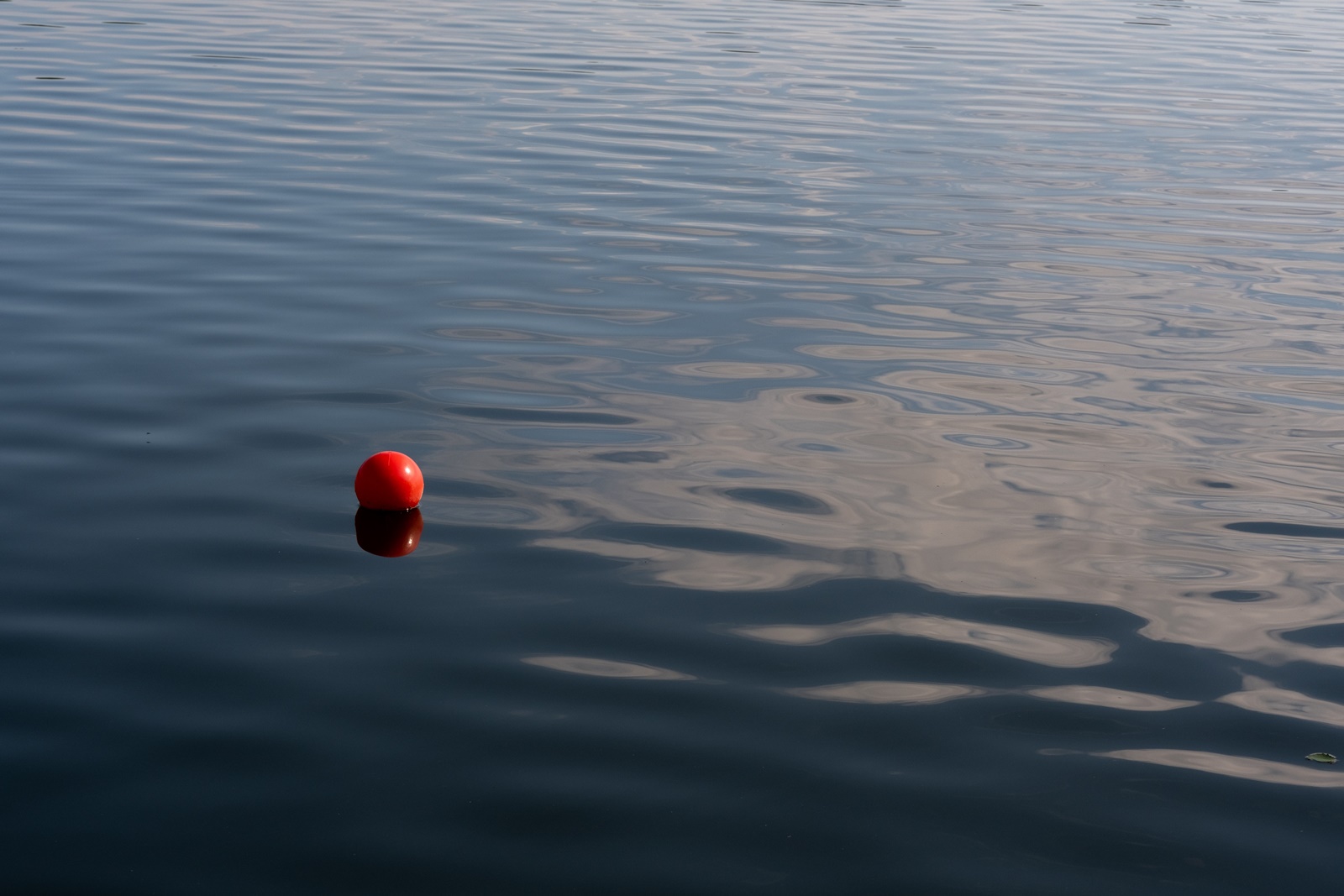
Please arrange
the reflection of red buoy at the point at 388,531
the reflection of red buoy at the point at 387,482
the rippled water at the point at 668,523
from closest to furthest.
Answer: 1. the rippled water at the point at 668,523
2. the reflection of red buoy at the point at 388,531
3. the reflection of red buoy at the point at 387,482

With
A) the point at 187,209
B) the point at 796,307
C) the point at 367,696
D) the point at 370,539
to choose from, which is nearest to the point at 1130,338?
the point at 796,307

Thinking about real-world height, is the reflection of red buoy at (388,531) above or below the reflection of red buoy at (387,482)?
below

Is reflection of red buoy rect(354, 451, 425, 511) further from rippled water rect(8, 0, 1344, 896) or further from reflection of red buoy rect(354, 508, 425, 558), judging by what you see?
rippled water rect(8, 0, 1344, 896)

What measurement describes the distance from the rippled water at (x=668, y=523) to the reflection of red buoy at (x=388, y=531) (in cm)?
9

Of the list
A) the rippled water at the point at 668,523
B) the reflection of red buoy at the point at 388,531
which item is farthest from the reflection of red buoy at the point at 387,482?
the rippled water at the point at 668,523

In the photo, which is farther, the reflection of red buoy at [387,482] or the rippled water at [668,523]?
the reflection of red buoy at [387,482]

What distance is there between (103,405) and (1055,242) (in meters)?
7.29

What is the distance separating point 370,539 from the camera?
5.65m

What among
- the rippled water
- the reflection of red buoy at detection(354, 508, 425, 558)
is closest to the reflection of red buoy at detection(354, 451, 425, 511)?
the reflection of red buoy at detection(354, 508, 425, 558)

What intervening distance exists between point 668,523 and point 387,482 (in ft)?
3.98

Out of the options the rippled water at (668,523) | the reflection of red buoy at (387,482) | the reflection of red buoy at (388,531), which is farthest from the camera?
the reflection of red buoy at (387,482)

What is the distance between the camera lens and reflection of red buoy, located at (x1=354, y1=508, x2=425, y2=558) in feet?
18.3

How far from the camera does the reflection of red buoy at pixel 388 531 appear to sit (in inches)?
219

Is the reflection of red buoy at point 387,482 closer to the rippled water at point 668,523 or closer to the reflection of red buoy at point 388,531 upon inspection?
the reflection of red buoy at point 388,531
